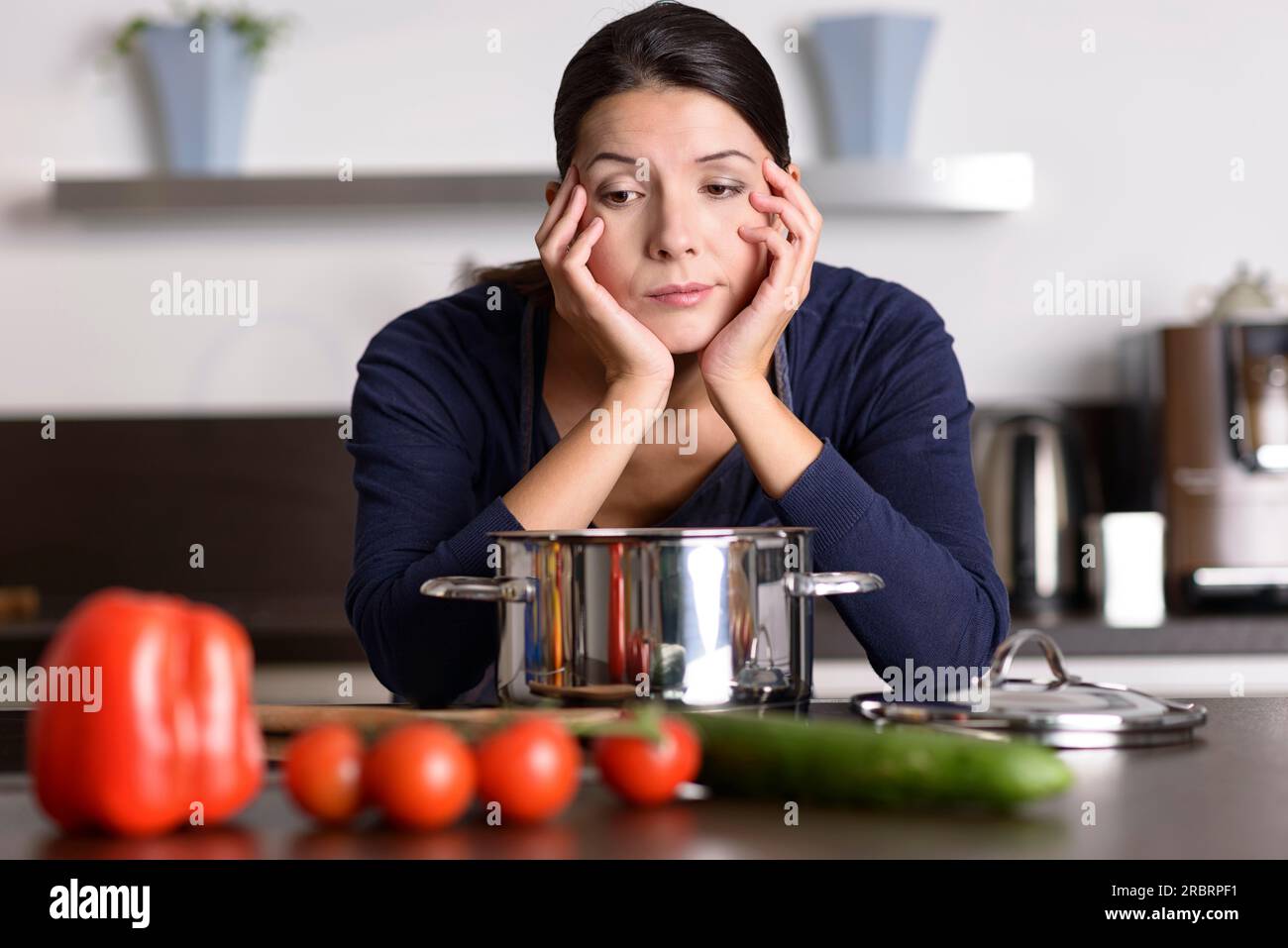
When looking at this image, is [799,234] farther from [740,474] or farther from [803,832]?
[803,832]

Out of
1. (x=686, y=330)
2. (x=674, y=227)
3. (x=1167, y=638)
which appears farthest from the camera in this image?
(x=1167, y=638)

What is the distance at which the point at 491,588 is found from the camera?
94cm

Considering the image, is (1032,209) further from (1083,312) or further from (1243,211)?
(1243,211)

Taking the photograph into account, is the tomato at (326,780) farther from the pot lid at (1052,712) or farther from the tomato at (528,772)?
the pot lid at (1052,712)

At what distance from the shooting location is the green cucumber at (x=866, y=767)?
699 mm

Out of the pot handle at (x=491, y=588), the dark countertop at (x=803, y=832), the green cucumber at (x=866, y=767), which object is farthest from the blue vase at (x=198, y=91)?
the green cucumber at (x=866, y=767)

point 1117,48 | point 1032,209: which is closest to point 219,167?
point 1032,209

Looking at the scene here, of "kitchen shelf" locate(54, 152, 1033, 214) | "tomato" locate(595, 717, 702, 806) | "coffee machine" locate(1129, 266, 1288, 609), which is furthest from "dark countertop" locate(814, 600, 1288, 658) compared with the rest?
"tomato" locate(595, 717, 702, 806)

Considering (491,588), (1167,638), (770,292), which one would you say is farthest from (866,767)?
(1167,638)

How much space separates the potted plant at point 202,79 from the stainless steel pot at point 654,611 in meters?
2.27

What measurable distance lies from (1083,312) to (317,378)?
1570 millimetres

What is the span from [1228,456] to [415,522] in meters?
1.76

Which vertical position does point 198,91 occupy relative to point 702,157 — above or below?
above
